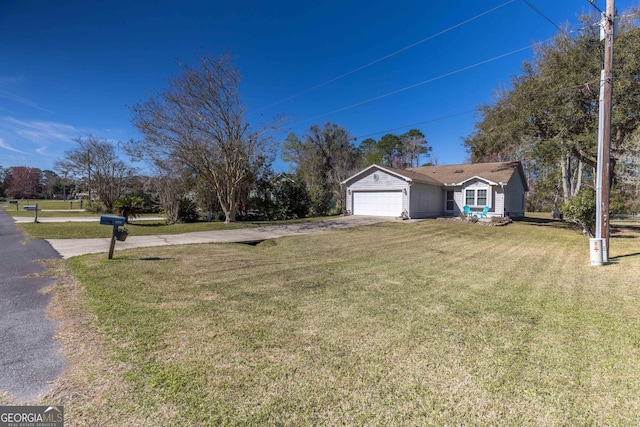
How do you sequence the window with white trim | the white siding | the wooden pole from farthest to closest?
the window with white trim < the white siding < the wooden pole

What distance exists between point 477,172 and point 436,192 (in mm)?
3499

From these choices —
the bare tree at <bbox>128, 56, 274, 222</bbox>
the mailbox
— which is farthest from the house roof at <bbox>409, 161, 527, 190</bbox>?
the mailbox

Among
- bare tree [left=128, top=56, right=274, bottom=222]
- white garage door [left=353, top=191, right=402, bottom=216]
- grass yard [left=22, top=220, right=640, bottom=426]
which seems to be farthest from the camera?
white garage door [left=353, top=191, right=402, bottom=216]

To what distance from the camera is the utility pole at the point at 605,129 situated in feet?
23.5

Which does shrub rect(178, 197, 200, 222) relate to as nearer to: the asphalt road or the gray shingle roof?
the asphalt road

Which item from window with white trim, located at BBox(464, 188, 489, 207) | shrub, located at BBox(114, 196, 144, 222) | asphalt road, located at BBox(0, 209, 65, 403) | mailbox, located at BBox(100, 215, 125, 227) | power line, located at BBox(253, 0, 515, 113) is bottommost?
asphalt road, located at BBox(0, 209, 65, 403)

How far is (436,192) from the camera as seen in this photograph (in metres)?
20.7

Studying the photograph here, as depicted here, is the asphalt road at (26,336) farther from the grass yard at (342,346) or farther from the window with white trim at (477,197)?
the window with white trim at (477,197)

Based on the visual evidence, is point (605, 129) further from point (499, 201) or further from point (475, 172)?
point (475, 172)

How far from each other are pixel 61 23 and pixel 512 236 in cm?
1958

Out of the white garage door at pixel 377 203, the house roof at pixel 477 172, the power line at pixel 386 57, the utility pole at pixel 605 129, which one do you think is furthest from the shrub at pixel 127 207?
the house roof at pixel 477 172

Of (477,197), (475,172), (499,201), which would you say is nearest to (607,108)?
(499,201)

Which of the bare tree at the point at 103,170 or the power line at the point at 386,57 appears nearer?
the power line at the point at 386,57

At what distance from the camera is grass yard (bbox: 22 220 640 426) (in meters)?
1.98
